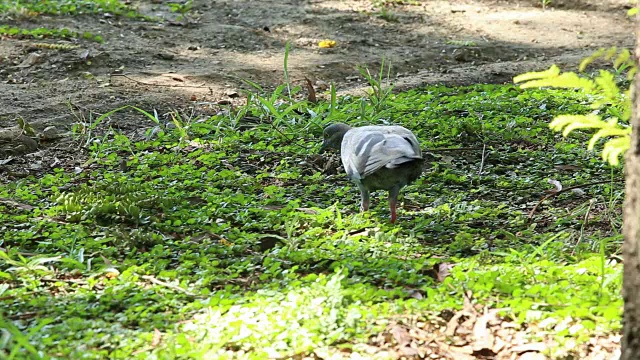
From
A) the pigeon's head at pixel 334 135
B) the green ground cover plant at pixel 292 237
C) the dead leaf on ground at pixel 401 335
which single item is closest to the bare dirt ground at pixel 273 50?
the green ground cover plant at pixel 292 237

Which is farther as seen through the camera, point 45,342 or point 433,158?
point 433,158

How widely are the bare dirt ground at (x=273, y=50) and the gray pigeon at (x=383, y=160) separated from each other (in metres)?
2.96

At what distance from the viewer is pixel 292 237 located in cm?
484

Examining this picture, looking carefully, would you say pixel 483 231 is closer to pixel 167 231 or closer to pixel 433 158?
pixel 433 158

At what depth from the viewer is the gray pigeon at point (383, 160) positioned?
4.77 m

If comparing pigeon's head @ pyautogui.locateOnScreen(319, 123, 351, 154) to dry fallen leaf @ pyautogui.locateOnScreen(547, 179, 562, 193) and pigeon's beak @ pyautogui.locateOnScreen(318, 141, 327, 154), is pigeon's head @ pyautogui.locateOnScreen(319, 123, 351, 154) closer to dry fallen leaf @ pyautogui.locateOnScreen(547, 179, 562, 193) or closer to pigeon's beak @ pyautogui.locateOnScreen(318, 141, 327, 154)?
pigeon's beak @ pyautogui.locateOnScreen(318, 141, 327, 154)

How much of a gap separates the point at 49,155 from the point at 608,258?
14.7ft

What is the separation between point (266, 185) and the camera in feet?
19.5

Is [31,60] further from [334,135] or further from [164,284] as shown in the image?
[164,284]

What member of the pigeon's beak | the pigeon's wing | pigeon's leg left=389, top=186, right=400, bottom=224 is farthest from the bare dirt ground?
pigeon's leg left=389, top=186, right=400, bottom=224

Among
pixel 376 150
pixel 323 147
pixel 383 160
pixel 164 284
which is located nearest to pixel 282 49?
pixel 323 147

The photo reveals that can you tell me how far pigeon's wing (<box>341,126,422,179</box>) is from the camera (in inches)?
188

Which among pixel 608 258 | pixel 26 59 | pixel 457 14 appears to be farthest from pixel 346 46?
pixel 608 258

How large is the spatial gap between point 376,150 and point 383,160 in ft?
0.44
